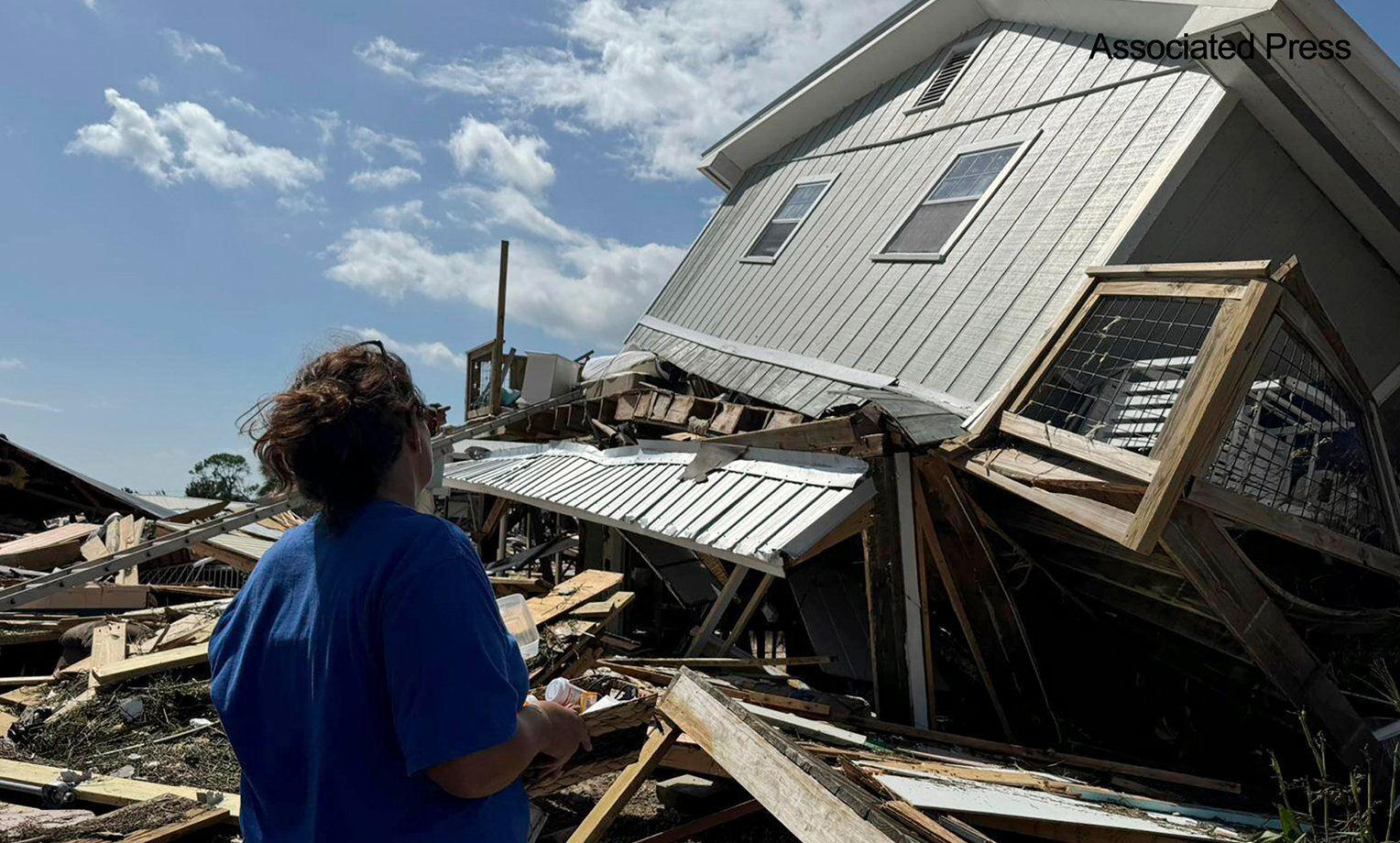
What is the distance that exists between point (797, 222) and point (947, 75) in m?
2.35

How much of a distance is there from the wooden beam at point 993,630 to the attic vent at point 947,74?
20.3 ft

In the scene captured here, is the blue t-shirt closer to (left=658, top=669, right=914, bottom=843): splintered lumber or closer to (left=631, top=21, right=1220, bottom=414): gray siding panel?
(left=658, top=669, right=914, bottom=843): splintered lumber

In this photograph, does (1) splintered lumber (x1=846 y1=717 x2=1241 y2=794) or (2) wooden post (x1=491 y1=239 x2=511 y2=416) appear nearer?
(1) splintered lumber (x1=846 y1=717 x2=1241 y2=794)

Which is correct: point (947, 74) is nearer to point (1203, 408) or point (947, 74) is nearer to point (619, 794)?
point (1203, 408)

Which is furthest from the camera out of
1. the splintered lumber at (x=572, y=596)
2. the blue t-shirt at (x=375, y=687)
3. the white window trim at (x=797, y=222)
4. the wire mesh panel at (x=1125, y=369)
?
the white window trim at (x=797, y=222)

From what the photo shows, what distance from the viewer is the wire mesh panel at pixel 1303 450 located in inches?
184

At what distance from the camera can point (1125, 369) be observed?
4930mm

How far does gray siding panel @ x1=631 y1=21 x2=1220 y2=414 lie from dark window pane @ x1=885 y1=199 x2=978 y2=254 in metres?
0.21

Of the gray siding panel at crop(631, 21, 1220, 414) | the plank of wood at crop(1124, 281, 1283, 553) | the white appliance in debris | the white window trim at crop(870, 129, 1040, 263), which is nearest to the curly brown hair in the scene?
the plank of wood at crop(1124, 281, 1283, 553)

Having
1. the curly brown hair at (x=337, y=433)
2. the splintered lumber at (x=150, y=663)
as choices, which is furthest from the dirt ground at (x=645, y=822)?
the curly brown hair at (x=337, y=433)

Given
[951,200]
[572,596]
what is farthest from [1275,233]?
[572,596]

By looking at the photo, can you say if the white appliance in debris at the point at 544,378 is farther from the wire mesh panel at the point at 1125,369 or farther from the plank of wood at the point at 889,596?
the wire mesh panel at the point at 1125,369

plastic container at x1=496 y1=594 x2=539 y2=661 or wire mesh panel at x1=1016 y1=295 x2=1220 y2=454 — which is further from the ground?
wire mesh panel at x1=1016 y1=295 x2=1220 y2=454

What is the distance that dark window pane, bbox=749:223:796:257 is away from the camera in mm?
11297
